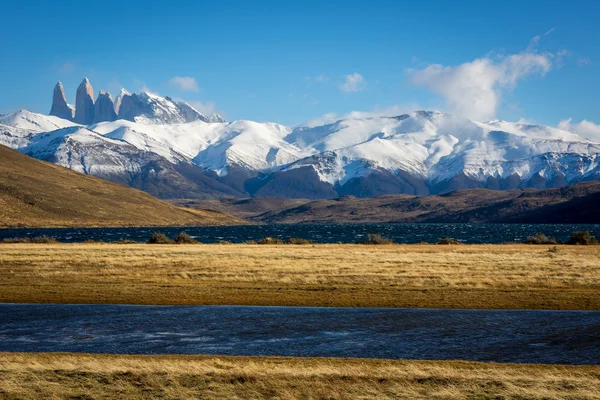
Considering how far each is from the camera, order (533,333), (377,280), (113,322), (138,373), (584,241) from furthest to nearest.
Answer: (584,241), (377,280), (113,322), (533,333), (138,373)

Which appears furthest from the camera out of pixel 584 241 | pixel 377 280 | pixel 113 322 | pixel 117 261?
pixel 584 241

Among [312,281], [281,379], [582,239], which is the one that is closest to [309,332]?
[281,379]

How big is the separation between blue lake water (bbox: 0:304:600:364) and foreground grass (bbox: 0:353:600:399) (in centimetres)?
256

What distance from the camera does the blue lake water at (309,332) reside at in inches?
1032

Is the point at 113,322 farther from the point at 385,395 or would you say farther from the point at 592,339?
the point at 592,339

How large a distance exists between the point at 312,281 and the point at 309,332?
18319mm

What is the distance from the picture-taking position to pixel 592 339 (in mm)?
28219

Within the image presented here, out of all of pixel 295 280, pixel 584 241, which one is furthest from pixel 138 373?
pixel 584 241

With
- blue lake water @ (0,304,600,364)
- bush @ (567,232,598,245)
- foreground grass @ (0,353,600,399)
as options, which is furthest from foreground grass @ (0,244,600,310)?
bush @ (567,232,598,245)

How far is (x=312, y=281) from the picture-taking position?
48.7 m

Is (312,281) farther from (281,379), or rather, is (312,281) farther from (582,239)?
(582,239)

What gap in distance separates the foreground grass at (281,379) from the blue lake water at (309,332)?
2.56m

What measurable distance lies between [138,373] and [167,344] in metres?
6.58

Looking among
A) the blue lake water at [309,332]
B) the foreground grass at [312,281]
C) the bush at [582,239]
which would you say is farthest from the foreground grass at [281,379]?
the bush at [582,239]
